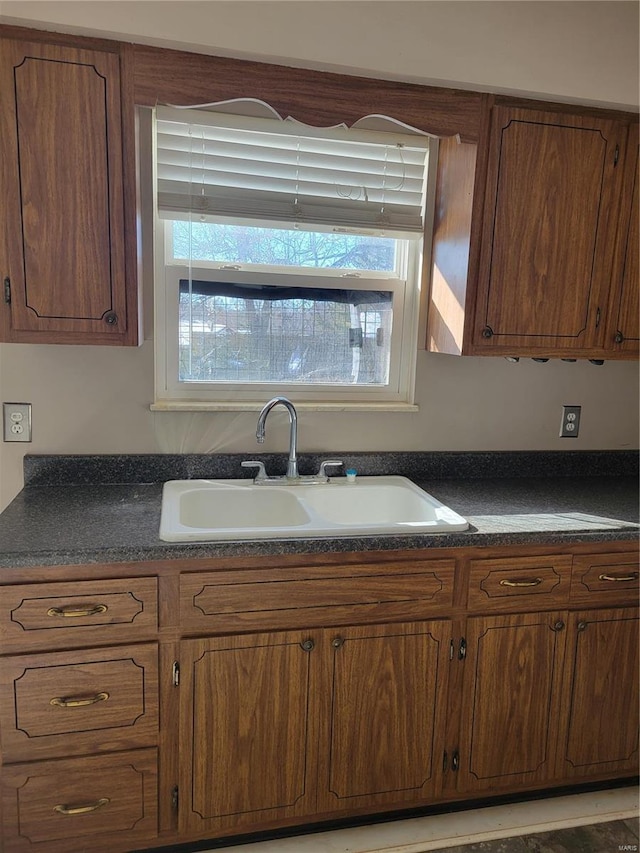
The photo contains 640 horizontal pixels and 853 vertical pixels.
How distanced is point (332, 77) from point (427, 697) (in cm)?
178

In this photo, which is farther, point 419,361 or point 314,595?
point 419,361

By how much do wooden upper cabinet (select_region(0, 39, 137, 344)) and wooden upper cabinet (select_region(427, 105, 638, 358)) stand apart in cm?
101

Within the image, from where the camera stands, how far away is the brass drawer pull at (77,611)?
1386 millimetres

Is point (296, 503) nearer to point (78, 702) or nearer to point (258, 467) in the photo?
point (258, 467)

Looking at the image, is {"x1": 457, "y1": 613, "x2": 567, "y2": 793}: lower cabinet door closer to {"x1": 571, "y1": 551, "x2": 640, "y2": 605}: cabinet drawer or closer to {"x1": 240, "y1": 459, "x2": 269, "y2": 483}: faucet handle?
{"x1": 571, "y1": 551, "x2": 640, "y2": 605}: cabinet drawer

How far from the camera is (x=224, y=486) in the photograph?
1.90 m

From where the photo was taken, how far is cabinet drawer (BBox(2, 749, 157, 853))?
1434mm

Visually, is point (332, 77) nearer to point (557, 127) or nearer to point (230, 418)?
point (557, 127)

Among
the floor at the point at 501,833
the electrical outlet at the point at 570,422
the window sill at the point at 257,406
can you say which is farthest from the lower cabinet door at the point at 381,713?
the electrical outlet at the point at 570,422

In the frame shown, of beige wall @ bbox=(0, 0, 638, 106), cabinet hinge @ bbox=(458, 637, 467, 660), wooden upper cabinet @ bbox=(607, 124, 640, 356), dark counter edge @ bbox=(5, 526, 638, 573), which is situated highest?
beige wall @ bbox=(0, 0, 638, 106)

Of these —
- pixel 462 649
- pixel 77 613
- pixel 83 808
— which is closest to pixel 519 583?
pixel 462 649

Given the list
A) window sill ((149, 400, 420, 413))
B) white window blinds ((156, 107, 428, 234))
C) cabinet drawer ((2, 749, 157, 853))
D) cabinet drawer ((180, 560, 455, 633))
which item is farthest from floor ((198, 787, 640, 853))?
white window blinds ((156, 107, 428, 234))

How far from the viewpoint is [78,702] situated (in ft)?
4.67

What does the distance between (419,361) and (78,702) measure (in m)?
1.49
